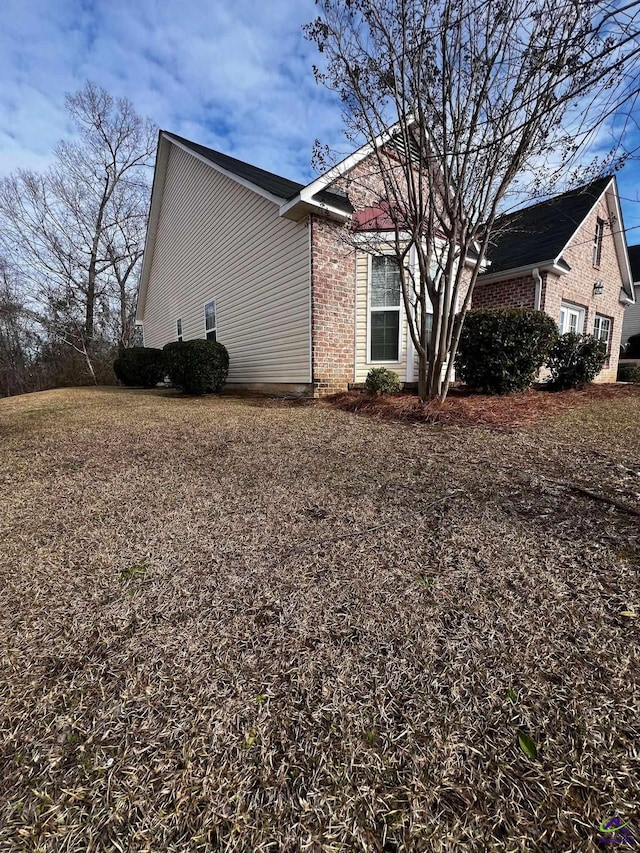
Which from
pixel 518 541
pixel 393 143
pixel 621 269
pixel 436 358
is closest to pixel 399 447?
pixel 518 541

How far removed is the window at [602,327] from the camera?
40.2 feet

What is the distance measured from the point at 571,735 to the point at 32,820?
140cm

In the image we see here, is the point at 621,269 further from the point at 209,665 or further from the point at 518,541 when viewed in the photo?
the point at 209,665

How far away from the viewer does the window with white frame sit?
10.6m

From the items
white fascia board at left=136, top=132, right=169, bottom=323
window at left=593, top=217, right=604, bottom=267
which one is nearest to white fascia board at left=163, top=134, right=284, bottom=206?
white fascia board at left=136, top=132, right=169, bottom=323

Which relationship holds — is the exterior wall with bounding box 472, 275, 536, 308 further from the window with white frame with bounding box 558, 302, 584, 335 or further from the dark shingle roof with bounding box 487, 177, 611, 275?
the window with white frame with bounding box 558, 302, 584, 335

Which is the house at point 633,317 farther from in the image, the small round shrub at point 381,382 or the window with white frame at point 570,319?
the small round shrub at point 381,382

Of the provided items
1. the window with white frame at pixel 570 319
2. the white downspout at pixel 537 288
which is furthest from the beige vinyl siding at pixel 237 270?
the window with white frame at pixel 570 319

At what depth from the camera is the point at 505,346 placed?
627cm

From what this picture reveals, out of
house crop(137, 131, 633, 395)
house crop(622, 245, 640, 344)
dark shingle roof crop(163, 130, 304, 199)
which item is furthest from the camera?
house crop(622, 245, 640, 344)

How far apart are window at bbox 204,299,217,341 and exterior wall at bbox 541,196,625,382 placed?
360 inches

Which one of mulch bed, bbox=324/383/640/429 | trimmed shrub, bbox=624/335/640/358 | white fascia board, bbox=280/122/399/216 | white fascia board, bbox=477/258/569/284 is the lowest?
mulch bed, bbox=324/383/640/429

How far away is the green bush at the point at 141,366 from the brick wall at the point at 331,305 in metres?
8.28

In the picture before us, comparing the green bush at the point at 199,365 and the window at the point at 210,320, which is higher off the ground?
the window at the point at 210,320
